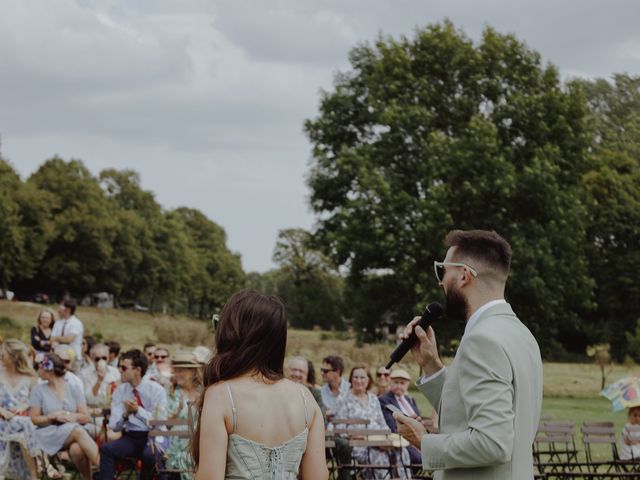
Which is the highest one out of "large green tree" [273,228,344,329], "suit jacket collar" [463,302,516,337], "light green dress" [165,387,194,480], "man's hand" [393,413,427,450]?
"large green tree" [273,228,344,329]

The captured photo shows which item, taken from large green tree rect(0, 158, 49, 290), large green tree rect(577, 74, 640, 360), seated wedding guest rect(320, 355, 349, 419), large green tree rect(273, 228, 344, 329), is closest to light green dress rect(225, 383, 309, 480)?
seated wedding guest rect(320, 355, 349, 419)

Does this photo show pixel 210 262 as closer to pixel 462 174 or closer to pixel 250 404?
pixel 462 174

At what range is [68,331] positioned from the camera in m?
15.7

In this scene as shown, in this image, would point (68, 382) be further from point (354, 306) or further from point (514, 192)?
point (354, 306)

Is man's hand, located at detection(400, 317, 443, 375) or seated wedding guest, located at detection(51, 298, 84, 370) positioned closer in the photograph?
man's hand, located at detection(400, 317, 443, 375)

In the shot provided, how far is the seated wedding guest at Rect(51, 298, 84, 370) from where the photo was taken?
51.3ft

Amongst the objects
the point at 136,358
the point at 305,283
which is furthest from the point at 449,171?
the point at 305,283

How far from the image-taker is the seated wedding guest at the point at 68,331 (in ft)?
51.3

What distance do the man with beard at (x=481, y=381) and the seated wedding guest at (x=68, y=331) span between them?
12271mm

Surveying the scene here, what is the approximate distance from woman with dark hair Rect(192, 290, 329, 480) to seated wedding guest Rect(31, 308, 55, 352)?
1247 cm

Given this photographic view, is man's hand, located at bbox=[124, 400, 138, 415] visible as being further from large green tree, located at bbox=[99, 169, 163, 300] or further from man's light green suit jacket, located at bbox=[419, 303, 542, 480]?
large green tree, located at bbox=[99, 169, 163, 300]

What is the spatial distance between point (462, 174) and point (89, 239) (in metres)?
38.2

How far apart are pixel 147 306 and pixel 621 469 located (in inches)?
3511

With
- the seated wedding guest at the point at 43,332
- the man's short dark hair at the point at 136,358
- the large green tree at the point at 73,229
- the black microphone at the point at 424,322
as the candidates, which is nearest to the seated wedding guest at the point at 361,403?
the man's short dark hair at the point at 136,358
